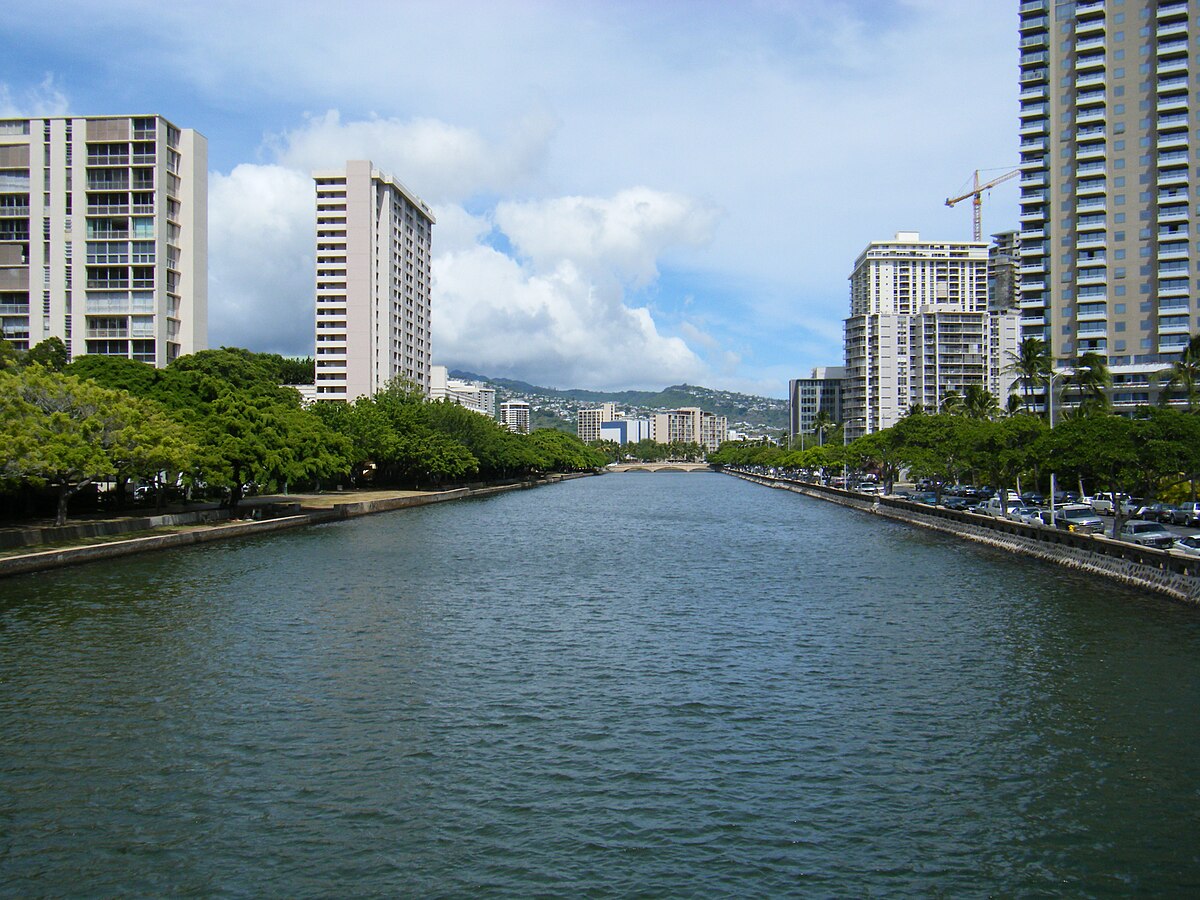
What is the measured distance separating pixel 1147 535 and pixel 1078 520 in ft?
29.0

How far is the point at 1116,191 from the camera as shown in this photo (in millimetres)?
107250

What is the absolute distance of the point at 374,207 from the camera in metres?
143

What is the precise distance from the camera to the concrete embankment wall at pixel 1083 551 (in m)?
34.5

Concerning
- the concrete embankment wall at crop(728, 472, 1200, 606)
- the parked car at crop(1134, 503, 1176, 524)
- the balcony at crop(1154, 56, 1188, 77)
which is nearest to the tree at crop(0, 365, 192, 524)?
the concrete embankment wall at crop(728, 472, 1200, 606)

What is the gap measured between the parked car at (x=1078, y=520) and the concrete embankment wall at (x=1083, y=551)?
2.44m

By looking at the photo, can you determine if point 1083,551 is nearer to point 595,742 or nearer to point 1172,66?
point 595,742

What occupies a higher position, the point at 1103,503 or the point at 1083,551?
the point at 1103,503

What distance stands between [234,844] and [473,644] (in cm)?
1292

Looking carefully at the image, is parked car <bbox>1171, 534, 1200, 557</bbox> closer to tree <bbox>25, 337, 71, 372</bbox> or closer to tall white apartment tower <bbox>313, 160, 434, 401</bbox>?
tree <bbox>25, 337, 71, 372</bbox>

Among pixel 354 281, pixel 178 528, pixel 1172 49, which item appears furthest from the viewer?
pixel 354 281

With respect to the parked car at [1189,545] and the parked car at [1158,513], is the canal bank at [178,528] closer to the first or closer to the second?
the parked car at [1189,545]

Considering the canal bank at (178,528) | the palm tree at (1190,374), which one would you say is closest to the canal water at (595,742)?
the canal bank at (178,528)

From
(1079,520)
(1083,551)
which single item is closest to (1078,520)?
(1079,520)

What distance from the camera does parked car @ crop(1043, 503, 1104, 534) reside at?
5000cm
